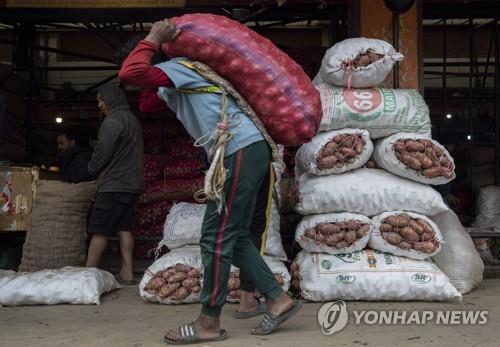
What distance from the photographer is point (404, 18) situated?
5359 millimetres

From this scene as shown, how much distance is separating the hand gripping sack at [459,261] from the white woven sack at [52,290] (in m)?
2.46

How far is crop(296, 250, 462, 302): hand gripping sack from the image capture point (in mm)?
4113

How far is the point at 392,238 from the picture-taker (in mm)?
4223

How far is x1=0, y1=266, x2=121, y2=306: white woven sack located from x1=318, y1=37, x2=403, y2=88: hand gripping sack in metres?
2.23

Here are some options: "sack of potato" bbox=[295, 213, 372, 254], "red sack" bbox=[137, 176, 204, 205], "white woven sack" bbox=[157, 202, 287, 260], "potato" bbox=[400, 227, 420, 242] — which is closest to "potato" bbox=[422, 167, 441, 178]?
"potato" bbox=[400, 227, 420, 242]

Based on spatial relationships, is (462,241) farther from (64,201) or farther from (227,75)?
(64,201)

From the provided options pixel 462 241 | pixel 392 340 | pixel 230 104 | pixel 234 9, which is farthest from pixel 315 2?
pixel 392 340

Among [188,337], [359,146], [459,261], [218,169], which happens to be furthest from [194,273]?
[459,261]

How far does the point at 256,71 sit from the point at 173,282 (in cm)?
166

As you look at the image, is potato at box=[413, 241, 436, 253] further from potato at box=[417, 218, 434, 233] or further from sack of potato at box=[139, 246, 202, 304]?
sack of potato at box=[139, 246, 202, 304]

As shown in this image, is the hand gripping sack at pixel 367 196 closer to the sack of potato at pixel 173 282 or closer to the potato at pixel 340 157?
the potato at pixel 340 157

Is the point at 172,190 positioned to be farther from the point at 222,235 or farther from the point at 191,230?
the point at 222,235

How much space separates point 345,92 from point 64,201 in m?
2.33

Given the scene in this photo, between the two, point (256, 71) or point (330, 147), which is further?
point (330, 147)
